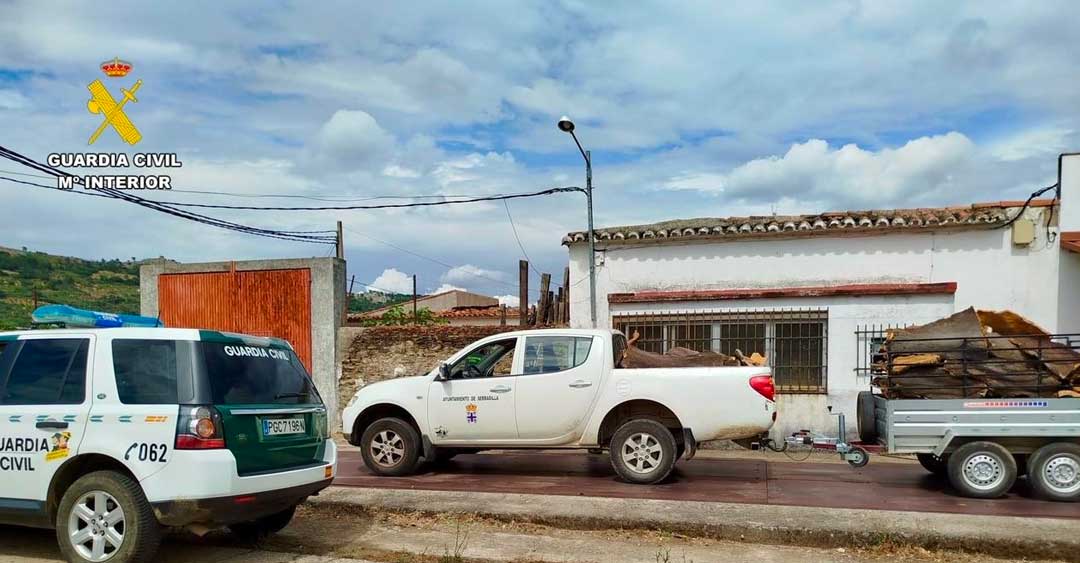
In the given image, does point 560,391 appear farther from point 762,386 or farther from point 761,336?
point 761,336

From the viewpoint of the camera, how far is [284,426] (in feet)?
19.2

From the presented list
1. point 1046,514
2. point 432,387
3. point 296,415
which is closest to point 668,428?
point 432,387

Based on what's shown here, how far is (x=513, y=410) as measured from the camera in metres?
9.06

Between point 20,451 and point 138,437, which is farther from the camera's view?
point 20,451

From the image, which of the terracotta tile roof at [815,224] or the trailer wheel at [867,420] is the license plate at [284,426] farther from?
the terracotta tile roof at [815,224]

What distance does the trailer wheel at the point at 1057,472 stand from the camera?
300 inches

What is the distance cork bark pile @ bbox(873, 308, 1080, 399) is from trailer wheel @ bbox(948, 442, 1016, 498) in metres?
0.53

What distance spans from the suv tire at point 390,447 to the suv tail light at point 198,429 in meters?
4.19

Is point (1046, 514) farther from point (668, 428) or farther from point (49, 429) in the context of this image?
point (49, 429)

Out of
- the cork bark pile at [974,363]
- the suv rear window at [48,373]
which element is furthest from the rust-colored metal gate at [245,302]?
the cork bark pile at [974,363]

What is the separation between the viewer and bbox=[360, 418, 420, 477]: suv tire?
9.40 m

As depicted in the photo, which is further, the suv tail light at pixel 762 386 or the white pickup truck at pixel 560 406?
the white pickup truck at pixel 560 406

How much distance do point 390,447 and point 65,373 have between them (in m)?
4.30

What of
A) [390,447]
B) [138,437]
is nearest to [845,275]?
[390,447]
